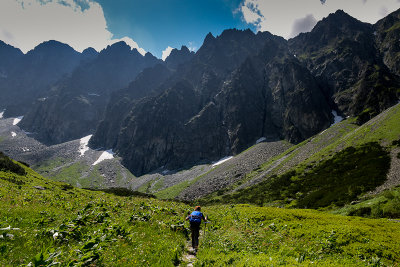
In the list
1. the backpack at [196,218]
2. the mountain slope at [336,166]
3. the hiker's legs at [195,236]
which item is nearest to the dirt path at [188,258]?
the hiker's legs at [195,236]

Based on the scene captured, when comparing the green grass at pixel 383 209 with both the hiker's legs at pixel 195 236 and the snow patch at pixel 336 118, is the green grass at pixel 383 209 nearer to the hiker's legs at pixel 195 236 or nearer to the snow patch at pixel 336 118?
the hiker's legs at pixel 195 236

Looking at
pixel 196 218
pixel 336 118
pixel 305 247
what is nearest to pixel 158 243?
pixel 196 218

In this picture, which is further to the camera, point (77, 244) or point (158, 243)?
point (158, 243)

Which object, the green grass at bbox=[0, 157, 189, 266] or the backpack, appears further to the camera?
the backpack

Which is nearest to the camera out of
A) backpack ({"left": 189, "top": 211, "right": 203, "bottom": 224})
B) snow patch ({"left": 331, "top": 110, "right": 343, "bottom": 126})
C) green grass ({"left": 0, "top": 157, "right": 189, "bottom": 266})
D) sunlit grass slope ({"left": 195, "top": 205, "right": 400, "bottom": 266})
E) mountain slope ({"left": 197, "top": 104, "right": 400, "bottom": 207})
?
green grass ({"left": 0, "top": 157, "right": 189, "bottom": 266})

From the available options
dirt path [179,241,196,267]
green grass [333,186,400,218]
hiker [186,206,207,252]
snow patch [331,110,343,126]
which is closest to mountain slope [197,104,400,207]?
green grass [333,186,400,218]

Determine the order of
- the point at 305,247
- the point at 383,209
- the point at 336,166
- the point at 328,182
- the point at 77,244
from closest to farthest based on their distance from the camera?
the point at 77,244
the point at 305,247
the point at 383,209
the point at 328,182
the point at 336,166

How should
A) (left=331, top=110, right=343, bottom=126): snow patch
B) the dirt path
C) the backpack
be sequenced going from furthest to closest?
1. (left=331, top=110, right=343, bottom=126): snow patch
2. the backpack
3. the dirt path

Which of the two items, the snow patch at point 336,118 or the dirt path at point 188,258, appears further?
the snow patch at point 336,118

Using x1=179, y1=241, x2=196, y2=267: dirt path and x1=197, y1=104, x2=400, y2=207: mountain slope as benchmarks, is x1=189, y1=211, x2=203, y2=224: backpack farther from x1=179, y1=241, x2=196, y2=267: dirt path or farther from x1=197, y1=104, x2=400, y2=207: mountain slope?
x1=197, y1=104, x2=400, y2=207: mountain slope

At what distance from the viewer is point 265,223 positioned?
21422 millimetres

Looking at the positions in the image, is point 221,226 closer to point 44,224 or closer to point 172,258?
point 172,258

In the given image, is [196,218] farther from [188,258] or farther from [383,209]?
[383,209]

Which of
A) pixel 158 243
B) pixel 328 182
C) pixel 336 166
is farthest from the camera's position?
pixel 336 166
